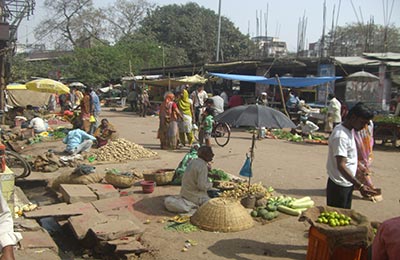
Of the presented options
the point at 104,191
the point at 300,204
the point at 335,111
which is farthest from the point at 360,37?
the point at 104,191

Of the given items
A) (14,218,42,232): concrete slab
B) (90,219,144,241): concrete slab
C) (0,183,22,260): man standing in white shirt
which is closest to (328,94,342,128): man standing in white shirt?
(90,219,144,241): concrete slab

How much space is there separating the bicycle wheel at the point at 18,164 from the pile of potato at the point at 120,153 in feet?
6.85

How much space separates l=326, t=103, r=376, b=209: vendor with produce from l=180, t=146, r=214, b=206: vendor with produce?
2.17 meters

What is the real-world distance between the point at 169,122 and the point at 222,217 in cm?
680

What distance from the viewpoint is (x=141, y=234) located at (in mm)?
5816

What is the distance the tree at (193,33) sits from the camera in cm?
4612

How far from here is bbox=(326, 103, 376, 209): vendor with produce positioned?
4.68 meters

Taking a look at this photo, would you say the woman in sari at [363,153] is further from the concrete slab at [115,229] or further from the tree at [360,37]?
the tree at [360,37]

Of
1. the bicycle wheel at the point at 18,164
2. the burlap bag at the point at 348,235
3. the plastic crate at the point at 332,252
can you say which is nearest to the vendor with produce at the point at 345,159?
the burlap bag at the point at 348,235

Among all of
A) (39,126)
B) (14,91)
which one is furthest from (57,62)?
(39,126)

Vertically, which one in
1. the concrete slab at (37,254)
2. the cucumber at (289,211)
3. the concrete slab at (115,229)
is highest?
the cucumber at (289,211)

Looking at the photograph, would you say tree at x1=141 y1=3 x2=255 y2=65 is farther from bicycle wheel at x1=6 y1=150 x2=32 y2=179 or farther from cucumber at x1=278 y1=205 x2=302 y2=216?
cucumber at x1=278 y1=205 x2=302 y2=216

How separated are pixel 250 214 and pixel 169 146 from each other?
Answer: 6224mm

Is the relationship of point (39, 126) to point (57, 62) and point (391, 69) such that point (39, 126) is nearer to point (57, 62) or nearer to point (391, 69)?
point (391, 69)
